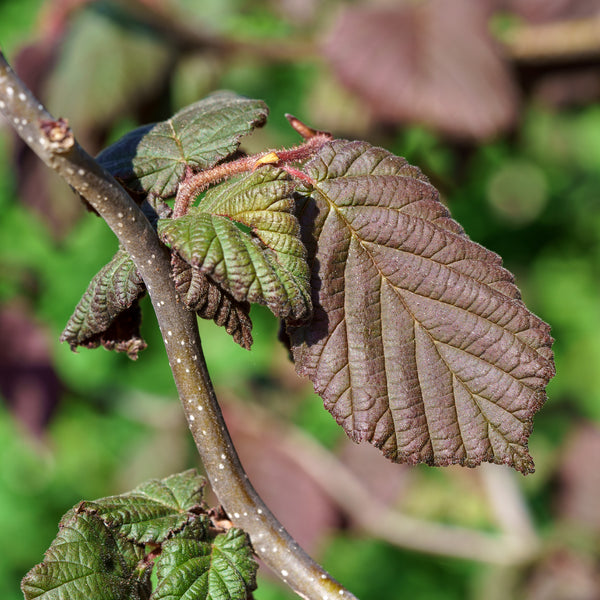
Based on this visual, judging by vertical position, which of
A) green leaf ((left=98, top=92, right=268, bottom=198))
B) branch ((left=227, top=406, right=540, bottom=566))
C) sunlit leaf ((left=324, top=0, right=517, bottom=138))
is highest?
green leaf ((left=98, top=92, right=268, bottom=198))

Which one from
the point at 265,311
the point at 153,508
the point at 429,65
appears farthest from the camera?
the point at 265,311

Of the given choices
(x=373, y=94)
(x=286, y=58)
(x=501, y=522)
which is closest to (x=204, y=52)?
(x=286, y=58)

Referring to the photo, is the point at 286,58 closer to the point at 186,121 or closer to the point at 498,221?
the point at 498,221

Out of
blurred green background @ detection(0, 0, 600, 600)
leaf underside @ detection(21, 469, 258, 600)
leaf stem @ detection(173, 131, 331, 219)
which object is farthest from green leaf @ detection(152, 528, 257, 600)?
blurred green background @ detection(0, 0, 600, 600)

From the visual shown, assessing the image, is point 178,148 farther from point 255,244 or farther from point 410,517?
point 410,517

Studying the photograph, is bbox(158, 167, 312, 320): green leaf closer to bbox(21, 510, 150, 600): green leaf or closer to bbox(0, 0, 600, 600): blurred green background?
bbox(21, 510, 150, 600): green leaf

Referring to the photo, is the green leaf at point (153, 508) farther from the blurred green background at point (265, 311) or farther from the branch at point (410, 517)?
the branch at point (410, 517)

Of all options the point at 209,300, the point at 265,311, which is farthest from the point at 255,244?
the point at 265,311

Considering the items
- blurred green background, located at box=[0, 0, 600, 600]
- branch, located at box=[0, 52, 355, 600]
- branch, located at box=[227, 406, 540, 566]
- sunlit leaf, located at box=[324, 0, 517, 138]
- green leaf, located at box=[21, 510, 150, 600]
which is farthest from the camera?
branch, located at box=[227, 406, 540, 566]
